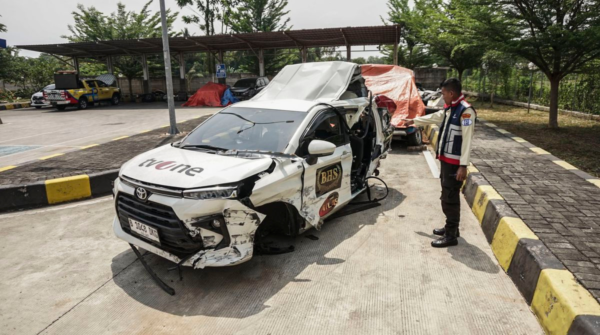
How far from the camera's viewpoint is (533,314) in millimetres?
Result: 2900

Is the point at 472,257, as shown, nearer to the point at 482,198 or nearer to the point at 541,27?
the point at 482,198

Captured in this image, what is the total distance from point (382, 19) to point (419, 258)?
29898 millimetres

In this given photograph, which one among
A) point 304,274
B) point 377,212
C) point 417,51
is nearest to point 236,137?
point 304,274

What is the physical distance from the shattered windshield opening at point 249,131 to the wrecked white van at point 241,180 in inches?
0.5

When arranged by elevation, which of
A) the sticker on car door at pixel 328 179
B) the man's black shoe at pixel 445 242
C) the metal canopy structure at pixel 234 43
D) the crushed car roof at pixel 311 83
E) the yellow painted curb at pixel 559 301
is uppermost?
the metal canopy structure at pixel 234 43

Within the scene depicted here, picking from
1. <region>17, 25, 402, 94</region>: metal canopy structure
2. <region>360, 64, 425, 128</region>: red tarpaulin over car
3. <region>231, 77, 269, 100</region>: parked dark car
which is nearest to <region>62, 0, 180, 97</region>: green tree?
<region>17, 25, 402, 94</region>: metal canopy structure

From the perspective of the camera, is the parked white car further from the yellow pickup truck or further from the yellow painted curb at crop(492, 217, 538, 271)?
the yellow painted curb at crop(492, 217, 538, 271)

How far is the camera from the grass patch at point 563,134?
734 cm

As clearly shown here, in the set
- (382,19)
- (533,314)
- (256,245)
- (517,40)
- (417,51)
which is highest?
(382,19)

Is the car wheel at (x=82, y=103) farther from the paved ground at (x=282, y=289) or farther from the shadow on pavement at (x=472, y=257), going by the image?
the shadow on pavement at (x=472, y=257)

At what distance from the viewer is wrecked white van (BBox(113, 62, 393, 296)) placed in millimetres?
3098

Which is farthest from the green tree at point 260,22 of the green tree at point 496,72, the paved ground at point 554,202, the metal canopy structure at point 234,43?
the paved ground at point 554,202

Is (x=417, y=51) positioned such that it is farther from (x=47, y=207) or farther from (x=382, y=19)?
(x=47, y=207)

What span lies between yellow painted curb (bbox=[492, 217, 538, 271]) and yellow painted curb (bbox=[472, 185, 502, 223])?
2.36 ft
